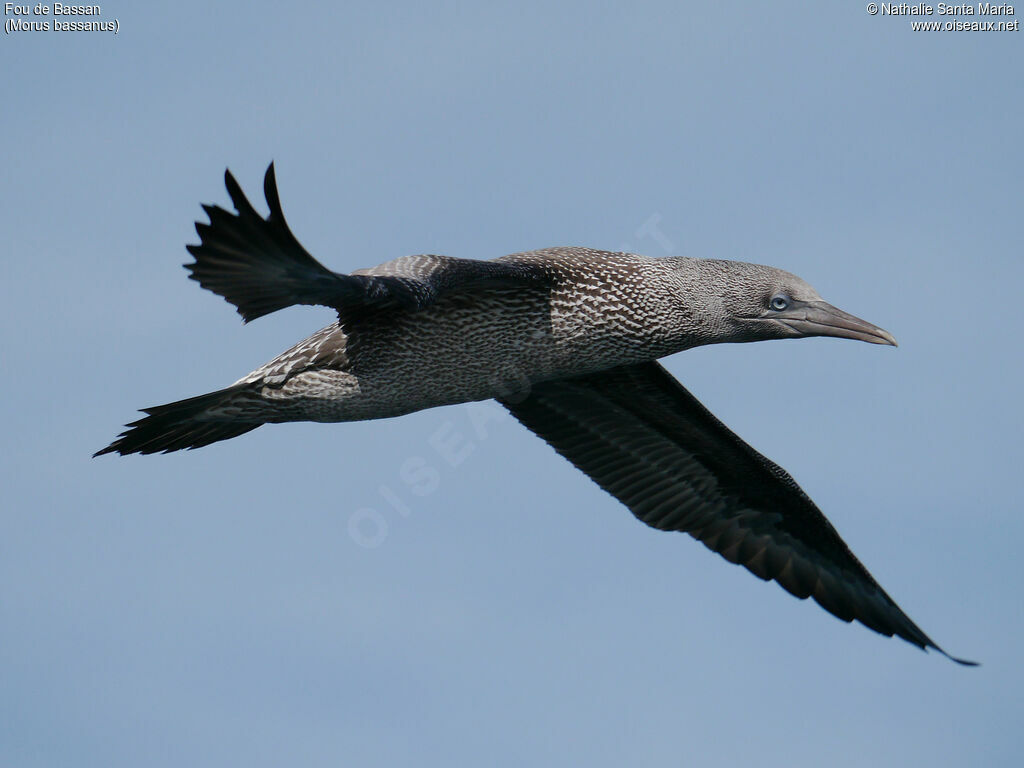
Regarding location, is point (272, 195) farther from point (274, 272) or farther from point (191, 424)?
point (191, 424)

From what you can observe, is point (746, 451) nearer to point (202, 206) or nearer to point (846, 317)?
point (846, 317)

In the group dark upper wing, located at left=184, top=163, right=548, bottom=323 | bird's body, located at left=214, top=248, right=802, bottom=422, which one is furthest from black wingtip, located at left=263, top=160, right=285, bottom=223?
bird's body, located at left=214, top=248, right=802, bottom=422

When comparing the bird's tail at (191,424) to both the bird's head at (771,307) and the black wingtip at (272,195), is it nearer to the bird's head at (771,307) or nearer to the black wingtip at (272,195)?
the black wingtip at (272,195)

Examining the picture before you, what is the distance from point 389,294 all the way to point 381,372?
4.35 feet

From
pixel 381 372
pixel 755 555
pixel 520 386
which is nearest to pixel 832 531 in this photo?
pixel 755 555

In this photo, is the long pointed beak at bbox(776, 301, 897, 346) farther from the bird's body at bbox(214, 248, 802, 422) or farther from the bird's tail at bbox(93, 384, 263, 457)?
the bird's tail at bbox(93, 384, 263, 457)

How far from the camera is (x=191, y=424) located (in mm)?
14031

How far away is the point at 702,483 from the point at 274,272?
21.5ft

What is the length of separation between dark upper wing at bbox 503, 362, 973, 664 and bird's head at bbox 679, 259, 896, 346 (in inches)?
76.9

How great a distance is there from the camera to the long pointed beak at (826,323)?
13.6 m

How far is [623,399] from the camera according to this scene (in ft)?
51.9

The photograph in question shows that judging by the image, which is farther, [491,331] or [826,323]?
[826,323]

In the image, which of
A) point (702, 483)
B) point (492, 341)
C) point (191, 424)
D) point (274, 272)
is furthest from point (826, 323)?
point (191, 424)

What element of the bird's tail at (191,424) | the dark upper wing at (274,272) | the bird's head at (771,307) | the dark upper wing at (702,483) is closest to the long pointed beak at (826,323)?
the bird's head at (771,307)
